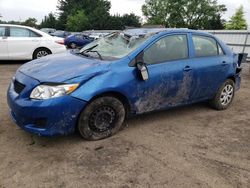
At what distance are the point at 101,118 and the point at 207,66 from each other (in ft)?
7.37

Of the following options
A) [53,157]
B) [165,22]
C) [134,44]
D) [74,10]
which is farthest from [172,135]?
[74,10]

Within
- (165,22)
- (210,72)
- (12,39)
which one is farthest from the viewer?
(165,22)

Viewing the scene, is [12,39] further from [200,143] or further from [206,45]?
[200,143]

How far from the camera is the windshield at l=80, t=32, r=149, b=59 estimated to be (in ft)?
15.4

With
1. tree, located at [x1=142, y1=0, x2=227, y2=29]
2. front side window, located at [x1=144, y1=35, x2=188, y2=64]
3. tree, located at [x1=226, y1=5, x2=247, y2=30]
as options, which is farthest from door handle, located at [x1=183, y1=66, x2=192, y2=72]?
tree, located at [x1=142, y1=0, x2=227, y2=29]

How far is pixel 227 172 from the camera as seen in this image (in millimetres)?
3727

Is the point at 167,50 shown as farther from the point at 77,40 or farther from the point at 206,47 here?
the point at 77,40

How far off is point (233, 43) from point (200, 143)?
13.8 m

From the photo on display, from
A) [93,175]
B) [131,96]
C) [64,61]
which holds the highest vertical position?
[64,61]

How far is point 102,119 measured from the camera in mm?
4324

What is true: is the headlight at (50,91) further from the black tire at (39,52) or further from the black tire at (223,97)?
the black tire at (39,52)

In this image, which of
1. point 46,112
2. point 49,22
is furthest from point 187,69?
point 49,22

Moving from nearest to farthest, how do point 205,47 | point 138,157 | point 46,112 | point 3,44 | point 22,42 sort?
point 46,112 → point 138,157 → point 205,47 → point 3,44 → point 22,42

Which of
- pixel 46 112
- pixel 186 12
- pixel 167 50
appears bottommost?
pixel 46 112
